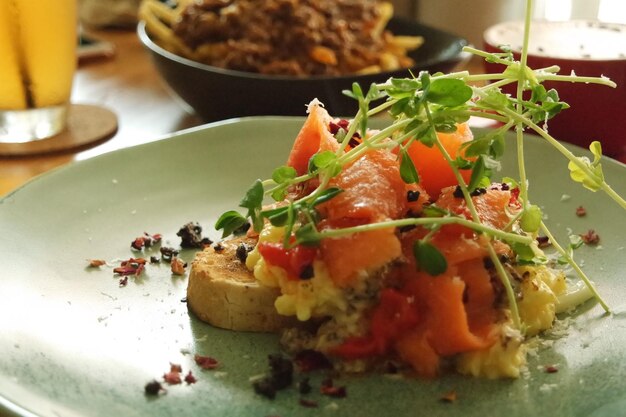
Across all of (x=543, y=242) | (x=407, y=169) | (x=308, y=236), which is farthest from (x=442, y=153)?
(x=543, y=242)

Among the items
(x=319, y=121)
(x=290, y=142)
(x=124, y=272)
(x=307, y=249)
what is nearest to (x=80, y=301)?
(x=124, y=272)

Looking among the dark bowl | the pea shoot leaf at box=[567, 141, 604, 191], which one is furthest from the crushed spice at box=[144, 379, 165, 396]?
the dark bowl

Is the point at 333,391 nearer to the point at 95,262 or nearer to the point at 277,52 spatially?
the point at 95,262

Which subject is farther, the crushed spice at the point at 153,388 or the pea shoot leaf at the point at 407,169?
the pea shoot leaf at the point at 407,169

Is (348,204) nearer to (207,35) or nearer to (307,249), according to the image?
(307,249)

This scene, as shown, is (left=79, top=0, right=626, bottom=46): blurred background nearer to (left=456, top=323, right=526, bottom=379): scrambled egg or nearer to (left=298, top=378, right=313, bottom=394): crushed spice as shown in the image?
(left=456, top=323, right=526, bottom=379): scrambled egg

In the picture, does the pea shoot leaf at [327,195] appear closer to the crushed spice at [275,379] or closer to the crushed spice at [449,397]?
the crushed spice at [275,379]

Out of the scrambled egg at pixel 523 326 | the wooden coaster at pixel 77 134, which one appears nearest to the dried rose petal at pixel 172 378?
the scrambled egg at pixel 523 326
